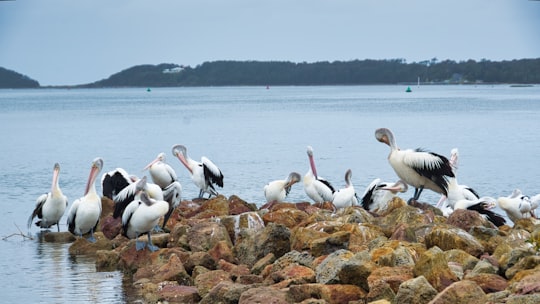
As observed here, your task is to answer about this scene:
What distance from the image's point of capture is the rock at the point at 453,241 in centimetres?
758

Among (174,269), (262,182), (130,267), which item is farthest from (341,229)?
(262,182)

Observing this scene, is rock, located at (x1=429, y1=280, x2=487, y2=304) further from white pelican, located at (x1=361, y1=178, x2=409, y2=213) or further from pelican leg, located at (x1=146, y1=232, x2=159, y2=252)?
white pelican, located at (x1=361, y1=178, x2=409, y2=213)

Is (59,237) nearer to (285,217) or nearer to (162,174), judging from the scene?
(162,174)

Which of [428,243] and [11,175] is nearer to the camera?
[428,243]

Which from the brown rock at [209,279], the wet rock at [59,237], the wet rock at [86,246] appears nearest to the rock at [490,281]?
the brown rock at [209,279]

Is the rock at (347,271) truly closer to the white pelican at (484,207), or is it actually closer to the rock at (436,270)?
the rock at (436,270)

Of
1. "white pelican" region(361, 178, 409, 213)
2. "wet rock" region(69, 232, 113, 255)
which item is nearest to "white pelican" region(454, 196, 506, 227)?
"white pelican" region(361, 178, 409, 213)

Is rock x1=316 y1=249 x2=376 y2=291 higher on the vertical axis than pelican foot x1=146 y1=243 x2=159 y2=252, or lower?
higher

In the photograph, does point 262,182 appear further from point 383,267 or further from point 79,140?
point 79,140

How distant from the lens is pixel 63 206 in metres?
12.0

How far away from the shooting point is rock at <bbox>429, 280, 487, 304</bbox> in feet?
19.3

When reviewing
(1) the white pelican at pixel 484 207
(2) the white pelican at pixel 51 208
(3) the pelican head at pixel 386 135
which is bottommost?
(2) the white pelican at pixel 51 208

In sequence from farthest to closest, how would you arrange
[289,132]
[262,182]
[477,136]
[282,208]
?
1. [289,132]
2. [477,136]
3. [262,182]
4. [282,208]

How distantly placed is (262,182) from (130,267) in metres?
9.61
